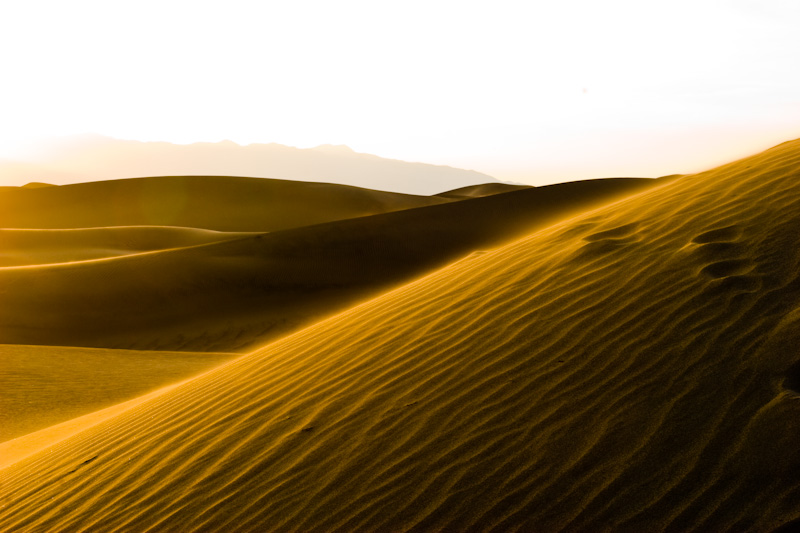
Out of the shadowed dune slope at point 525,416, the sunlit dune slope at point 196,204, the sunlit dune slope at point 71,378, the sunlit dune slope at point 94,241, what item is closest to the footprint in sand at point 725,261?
the shadowed dune slope at point 525,416

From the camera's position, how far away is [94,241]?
33.7 meters

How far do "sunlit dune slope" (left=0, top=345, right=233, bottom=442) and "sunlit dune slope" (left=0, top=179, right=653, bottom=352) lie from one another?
337 centimetres

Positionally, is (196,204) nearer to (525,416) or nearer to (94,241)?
(94,241)

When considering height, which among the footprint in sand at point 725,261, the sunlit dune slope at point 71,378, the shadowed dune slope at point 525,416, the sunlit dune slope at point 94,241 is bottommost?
the sunlit dune slope at point 71,378

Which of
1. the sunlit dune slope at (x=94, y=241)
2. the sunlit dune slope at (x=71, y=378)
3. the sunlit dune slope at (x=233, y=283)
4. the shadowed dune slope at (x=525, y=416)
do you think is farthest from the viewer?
the sunlit dune slope at (x=94, y=241)

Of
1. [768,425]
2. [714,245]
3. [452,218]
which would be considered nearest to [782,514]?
[768,425]

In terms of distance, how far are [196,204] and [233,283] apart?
122 ft

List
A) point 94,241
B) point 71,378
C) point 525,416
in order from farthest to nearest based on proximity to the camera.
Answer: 1. point 94,241
2. point 71,378
3. point 525,416

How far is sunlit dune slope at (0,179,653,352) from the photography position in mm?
17344

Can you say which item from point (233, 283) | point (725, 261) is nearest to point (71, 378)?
point (725, 261)

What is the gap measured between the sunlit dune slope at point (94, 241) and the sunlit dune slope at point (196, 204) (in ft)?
46.7

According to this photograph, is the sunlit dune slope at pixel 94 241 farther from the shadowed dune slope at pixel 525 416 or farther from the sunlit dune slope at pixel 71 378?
the shadowed dune slope at pixel 525 416

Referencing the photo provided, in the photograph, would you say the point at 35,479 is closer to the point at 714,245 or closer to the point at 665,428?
the point at 665,428

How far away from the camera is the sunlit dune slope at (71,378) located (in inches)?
353
